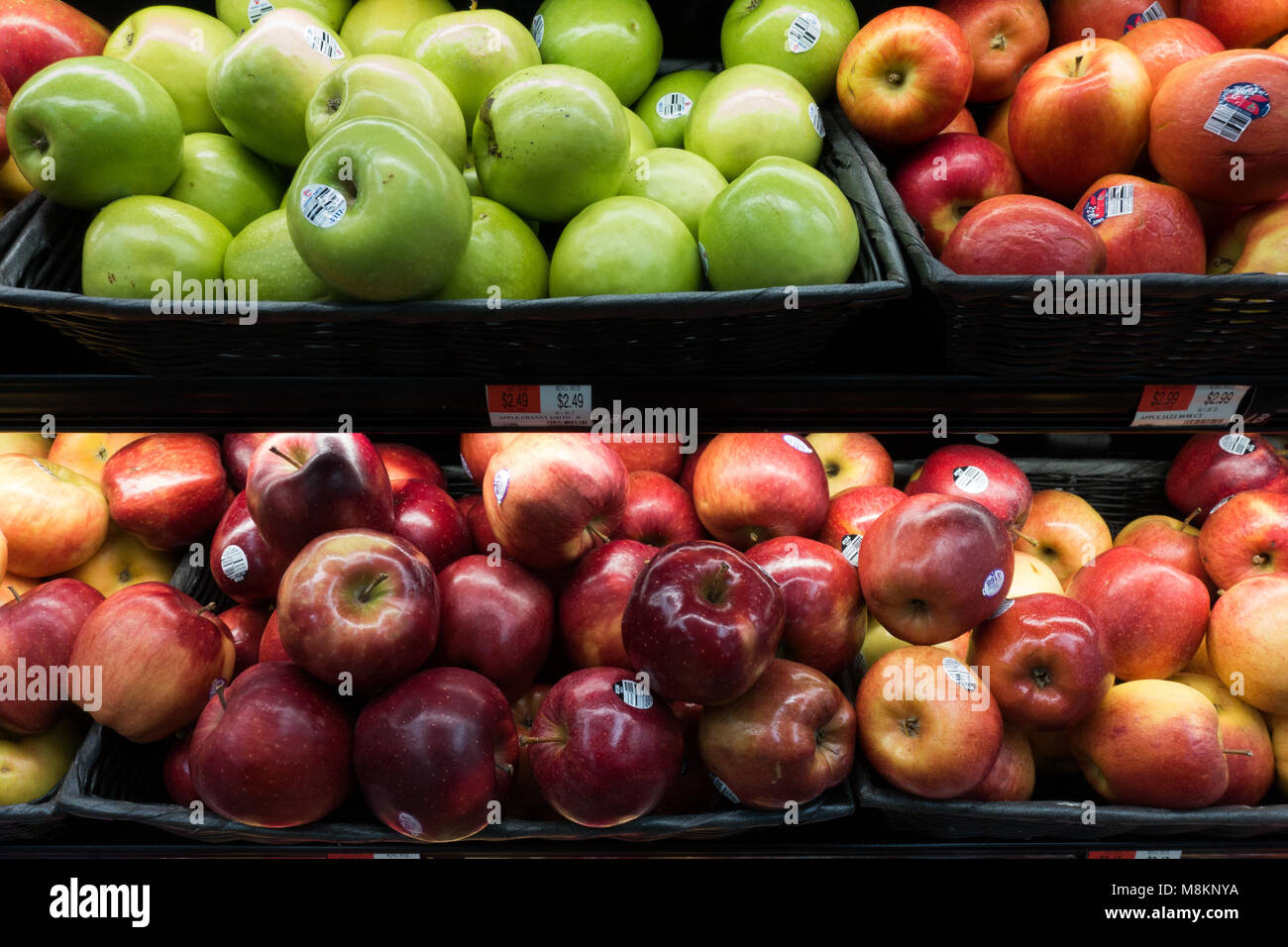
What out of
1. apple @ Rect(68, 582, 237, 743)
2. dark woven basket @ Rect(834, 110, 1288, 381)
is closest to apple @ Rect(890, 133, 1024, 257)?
dark woven basket @ Rect(834, 110, 1288, 381)

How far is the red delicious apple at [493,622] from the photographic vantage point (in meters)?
1.01

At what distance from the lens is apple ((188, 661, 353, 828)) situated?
898mm

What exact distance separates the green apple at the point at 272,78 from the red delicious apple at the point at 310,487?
34 centimetres

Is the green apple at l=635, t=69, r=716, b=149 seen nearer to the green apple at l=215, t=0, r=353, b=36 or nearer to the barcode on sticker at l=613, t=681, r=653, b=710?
the green apple at l=215, t=0, r=353, b=36

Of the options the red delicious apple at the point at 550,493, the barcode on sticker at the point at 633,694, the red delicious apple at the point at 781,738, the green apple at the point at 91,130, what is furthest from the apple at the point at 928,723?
the green apple at the point at 91,130

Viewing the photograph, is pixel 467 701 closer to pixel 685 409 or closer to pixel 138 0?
pixel 685 409

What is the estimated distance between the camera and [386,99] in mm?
893

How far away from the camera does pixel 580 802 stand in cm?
93

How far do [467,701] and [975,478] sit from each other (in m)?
0.82

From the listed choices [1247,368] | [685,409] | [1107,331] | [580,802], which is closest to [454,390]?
[685,409]

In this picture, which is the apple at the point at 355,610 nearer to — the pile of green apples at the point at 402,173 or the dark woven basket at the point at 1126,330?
the pile of green apples at the point at 402,173

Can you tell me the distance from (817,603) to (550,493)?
0.34 m

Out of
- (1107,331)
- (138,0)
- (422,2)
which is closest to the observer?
(1107,331)

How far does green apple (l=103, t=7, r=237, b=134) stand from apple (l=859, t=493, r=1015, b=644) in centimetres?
96
